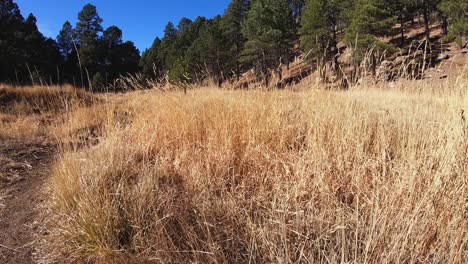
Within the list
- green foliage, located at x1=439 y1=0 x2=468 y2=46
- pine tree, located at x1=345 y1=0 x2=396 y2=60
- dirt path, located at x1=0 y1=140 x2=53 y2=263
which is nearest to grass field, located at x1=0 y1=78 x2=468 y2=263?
dirt path, located at x1=0 y1=140 x2=53 y2=263

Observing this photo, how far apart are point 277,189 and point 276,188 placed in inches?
1.5

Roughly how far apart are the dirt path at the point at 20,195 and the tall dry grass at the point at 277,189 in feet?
0.58

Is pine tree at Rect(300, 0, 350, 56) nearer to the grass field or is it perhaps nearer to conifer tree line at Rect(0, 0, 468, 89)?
conifer tree line at Rect(0, 0, 468, 89)

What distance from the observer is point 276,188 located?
71.1 inches

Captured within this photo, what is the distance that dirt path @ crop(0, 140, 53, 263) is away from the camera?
5.84 ft

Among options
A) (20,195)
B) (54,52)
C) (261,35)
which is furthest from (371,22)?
(54,52)

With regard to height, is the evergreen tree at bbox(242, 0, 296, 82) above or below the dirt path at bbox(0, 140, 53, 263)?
above

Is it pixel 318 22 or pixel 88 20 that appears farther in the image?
pixel 88 20

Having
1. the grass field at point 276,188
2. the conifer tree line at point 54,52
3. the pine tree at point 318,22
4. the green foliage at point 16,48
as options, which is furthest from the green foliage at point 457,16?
the green foliage at point 16,48

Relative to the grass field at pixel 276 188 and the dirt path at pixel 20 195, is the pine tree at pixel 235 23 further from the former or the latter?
the grass field at pixel 276 188

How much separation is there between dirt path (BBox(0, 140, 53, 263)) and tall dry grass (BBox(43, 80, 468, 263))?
178mm

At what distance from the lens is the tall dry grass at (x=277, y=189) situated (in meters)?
1.38

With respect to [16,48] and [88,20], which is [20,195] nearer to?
[16,48]

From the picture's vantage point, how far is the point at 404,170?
164 cm
